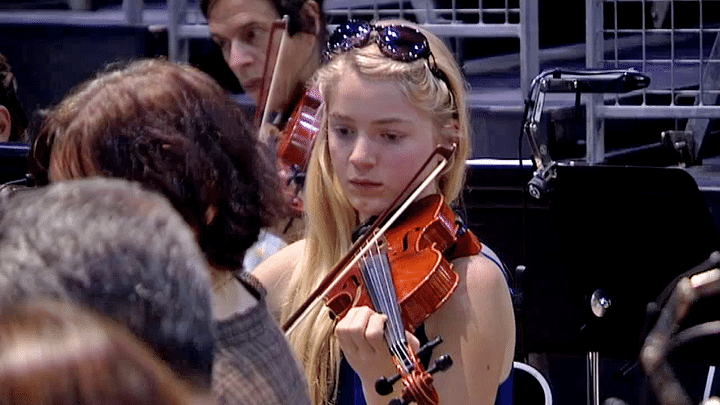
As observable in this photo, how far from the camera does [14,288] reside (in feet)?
2.99

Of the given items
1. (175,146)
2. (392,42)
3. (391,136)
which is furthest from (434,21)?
(175,146)

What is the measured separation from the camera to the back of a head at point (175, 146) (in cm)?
165

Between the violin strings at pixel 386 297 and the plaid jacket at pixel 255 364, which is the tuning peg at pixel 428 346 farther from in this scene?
the plaid jacket at pixel 255 364

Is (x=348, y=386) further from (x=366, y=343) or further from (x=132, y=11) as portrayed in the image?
(x=132, y=11)

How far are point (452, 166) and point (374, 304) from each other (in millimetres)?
379

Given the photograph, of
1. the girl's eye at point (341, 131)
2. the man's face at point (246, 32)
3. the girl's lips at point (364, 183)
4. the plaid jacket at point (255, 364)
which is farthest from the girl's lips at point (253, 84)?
the plaid jacket at point (255, 364)

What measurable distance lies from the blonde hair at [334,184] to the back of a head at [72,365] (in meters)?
1.69

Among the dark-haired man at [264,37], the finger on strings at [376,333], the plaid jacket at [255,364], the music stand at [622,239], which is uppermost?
the dark-haired man at [264,37]

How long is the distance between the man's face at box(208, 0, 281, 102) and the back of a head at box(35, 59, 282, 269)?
1649mm

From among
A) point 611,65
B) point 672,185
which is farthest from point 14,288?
point 611,65

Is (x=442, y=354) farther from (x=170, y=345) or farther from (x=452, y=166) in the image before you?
(x=170, y=345)

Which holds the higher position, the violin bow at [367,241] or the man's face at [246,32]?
the man's face at [246,32]

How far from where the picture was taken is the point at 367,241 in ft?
8.37

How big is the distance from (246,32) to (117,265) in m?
2.57
